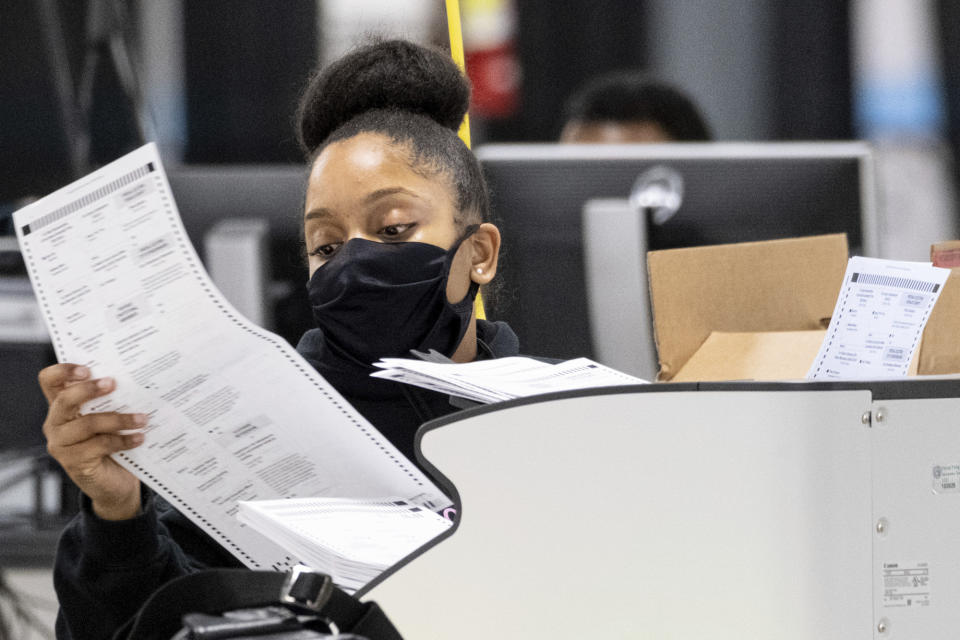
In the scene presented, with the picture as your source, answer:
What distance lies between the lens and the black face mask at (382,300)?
1136mm

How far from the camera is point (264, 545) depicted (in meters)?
0.94

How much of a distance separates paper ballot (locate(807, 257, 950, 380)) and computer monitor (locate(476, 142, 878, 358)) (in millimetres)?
774

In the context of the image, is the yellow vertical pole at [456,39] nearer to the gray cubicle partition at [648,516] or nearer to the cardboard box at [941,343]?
the cardboard box at [941,343]

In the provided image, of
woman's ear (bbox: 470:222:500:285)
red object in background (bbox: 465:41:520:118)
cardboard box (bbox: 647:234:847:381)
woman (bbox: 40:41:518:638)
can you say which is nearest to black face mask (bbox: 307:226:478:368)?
woman (bbox: 40:41:518:638)

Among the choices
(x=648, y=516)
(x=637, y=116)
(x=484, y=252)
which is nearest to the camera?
(x=648, y=516)

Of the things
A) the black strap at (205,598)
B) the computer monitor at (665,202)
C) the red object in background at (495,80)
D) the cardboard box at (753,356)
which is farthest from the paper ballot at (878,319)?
the red object in background at (495,80)

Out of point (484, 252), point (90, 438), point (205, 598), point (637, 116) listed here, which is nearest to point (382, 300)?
point (484, 252)

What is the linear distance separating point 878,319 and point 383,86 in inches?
27.2

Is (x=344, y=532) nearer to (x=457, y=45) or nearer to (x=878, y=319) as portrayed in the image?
(x=878, y=319)

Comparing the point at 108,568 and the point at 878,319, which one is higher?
the point at 878,319

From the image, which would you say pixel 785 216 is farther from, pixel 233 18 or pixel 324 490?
pixel 233 18

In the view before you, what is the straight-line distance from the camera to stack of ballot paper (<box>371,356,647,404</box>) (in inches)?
31.3

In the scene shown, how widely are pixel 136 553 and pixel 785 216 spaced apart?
45.0 inches

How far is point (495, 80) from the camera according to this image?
3887 millimetres
